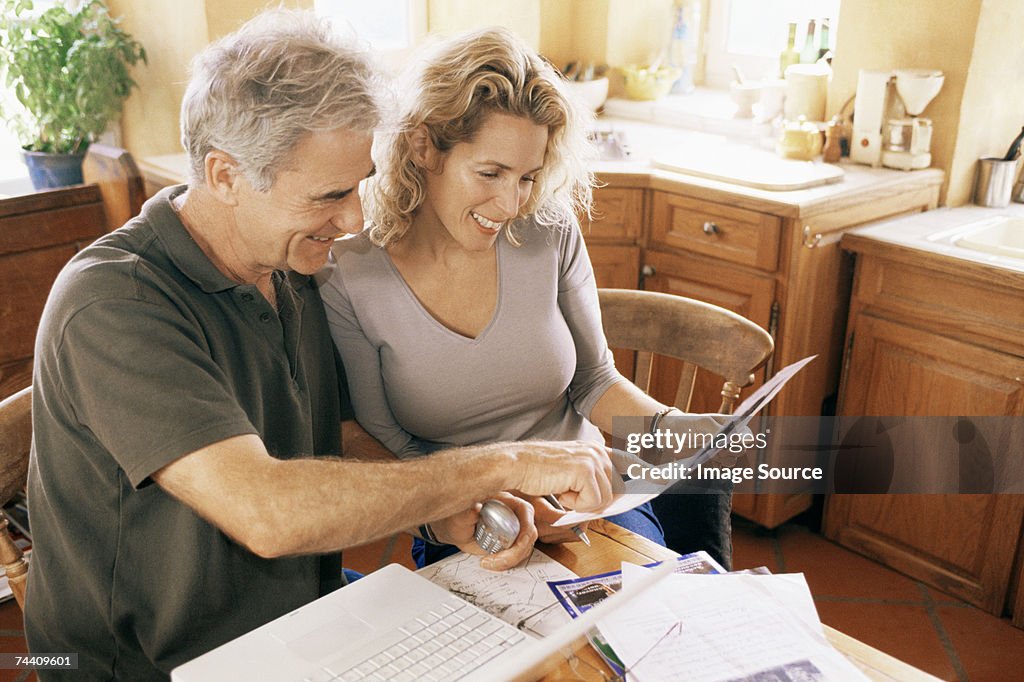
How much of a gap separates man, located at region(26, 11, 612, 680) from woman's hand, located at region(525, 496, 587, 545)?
5 centimetres

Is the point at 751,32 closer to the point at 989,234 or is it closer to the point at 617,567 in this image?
the point at 989,234

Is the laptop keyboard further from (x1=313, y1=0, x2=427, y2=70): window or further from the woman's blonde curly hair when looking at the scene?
(x1=313, y1=0, x2=427, y2=70): window

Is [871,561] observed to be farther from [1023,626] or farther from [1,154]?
[1,154]

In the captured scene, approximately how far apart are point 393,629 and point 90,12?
90.9 inches

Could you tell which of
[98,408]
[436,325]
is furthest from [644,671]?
[436,325]

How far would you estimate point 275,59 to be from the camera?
1060 mm

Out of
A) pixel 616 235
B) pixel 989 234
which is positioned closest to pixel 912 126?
pixel 989 234

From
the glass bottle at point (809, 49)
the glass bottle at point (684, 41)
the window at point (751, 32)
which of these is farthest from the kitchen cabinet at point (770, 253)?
the glass bottle at point (684, 41)

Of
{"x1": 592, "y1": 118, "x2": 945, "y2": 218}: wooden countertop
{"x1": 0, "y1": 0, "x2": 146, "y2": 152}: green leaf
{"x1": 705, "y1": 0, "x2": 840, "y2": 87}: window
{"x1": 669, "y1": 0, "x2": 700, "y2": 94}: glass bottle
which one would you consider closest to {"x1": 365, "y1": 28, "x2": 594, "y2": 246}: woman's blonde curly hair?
{"x1": 592, "y1": 118, "x2": 945, "y2": 218}: wooden countertop

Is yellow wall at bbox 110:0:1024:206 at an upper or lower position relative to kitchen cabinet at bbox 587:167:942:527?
upper

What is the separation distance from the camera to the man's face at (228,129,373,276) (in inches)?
43.2

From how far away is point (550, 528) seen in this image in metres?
1.20

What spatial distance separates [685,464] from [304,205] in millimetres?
550

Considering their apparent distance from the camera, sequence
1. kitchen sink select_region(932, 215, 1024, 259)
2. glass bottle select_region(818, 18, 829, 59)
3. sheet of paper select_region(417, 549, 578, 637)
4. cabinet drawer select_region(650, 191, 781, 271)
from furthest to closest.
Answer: glass bottle select_region(818, 18, 829, 59) < cabinet drawer select_region(650, 191, 781, 271) < kitchen sink select_region(932, 215, 1024, 259) < sheet of paper select_region(417, 549, 578, 637)
